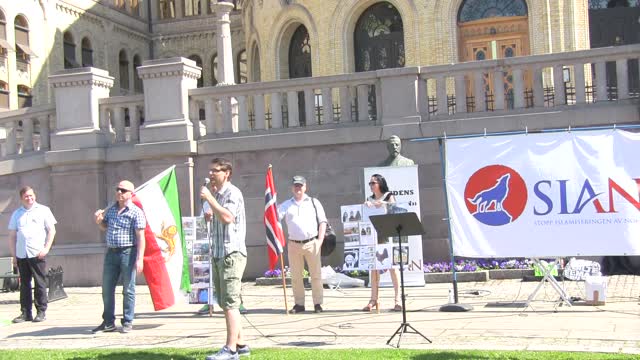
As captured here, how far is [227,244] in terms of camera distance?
8.59 m

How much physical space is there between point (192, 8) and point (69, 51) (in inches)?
404

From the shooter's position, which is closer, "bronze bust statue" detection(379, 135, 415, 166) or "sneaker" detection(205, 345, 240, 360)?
"sneaker" detection(205, 345, 240, 360)

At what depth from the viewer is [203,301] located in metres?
12.5

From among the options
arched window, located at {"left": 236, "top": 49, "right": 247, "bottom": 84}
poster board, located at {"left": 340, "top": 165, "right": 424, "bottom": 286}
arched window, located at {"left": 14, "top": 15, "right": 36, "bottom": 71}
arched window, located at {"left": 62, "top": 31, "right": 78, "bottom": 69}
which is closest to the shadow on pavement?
poster board, located at {"left": 340, "top": 165, "right": 424, "bottom": 286}

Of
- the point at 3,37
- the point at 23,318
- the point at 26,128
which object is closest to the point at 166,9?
the point at 3,37

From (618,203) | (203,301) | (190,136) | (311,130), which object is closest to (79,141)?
(190,136)

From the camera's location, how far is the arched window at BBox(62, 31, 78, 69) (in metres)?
44.4

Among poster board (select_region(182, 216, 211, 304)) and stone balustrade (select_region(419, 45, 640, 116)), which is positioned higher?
stone balustrade (select_region(419, 45, 640, 116))

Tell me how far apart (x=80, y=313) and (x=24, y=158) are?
18.8ft

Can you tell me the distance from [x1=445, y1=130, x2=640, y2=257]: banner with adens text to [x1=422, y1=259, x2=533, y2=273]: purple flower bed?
3.49 metres

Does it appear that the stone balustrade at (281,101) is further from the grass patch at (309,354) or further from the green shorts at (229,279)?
the grass patch at (309,354)

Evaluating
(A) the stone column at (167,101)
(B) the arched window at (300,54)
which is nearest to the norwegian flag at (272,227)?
(A) the stone column at (167,101)

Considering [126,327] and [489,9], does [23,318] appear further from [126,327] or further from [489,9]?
[489,9]

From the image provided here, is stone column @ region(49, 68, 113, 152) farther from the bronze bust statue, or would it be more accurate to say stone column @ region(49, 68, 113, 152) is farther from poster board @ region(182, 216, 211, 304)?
the bronze bust statue
